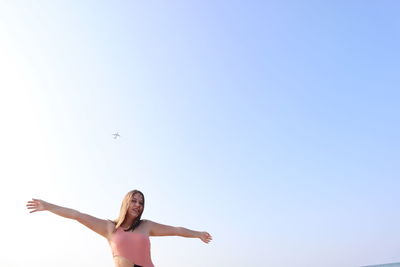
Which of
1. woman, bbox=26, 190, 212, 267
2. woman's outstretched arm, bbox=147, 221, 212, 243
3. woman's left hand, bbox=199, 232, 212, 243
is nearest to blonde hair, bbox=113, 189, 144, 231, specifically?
woman, bbox=26, 190, 212, 267

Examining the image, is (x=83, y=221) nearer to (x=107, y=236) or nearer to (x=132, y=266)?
(x=107, y=236)

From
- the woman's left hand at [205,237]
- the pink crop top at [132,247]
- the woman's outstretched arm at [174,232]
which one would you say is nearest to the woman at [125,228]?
the pink crop top at [132,247]

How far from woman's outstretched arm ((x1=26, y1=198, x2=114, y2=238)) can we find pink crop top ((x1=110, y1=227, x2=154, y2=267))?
183mm

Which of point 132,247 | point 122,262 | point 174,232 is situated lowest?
point 122,262

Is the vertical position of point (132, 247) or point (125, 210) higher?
point (125, 210)

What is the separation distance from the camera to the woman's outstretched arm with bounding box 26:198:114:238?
246 inches

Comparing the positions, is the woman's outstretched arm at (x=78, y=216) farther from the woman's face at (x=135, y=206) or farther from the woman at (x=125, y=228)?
the woman's face at (x=135, y=206)

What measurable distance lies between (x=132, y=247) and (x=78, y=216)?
0.97 m

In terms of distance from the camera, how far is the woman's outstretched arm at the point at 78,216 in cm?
624

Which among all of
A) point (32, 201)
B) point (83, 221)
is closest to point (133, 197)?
point (83, 221)

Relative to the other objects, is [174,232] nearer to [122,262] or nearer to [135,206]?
[135,206]

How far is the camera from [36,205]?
6.24m

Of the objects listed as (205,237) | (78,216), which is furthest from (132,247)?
(205,237)

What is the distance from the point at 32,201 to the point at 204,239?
3057 millimetres
